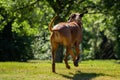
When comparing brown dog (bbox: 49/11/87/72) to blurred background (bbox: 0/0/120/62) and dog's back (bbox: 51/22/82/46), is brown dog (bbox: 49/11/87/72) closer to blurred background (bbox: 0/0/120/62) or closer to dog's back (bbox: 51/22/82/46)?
dog's back (bbox: 51/22/82/46)

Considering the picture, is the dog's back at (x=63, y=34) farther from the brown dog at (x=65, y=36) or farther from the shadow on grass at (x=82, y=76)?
the shadow on grass at (x=82, y=76)

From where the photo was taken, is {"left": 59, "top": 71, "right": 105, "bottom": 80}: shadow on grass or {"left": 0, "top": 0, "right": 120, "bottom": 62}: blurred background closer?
{"left": 59, "top": 71, "right": 105, "bottom": 80}: shadow on grass

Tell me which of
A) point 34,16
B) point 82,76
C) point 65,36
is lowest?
point 82,76

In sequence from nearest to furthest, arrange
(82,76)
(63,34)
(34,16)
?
1. (82,76)
2. (63,34)
3. (34,16)

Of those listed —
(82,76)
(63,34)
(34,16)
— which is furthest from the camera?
(34,16)

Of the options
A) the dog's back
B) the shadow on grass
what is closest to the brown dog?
the dog's back

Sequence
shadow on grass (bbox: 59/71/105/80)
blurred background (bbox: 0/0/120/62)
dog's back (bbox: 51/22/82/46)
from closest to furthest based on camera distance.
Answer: shadow on grass (bbox: 59/71/105/80) < dog's back (bbox: 51/22/82/46) < blurred background (bbox: 0/0/120/62)

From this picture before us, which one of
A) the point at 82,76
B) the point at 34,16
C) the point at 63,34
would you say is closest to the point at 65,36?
the point at 63,34

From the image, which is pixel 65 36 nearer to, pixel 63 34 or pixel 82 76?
pixel 63 34

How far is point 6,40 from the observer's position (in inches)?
1337

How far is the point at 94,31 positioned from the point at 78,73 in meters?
44.9

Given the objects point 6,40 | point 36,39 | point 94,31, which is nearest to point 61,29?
point 6,40

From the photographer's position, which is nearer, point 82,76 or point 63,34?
point 82,76

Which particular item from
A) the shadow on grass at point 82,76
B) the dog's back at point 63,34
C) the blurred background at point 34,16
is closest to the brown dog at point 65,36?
the dog's back at point 63,34
